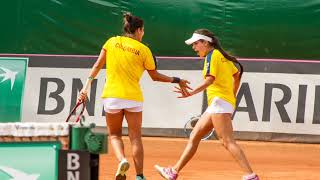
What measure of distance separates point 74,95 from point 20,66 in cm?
123

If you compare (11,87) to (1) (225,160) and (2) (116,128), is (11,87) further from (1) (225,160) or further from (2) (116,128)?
(2) (116,128)

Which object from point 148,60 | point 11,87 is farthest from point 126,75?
point 11,87

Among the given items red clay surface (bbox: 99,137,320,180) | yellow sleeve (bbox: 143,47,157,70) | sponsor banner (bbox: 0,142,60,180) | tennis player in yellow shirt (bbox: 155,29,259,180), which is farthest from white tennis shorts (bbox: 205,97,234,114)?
sponsor banner (bbox: 0,142,60,180)

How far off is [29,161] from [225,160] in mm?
7351

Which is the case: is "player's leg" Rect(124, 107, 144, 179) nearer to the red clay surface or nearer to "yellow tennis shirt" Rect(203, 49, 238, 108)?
"yellow tennis shirt" Rect(203, 49, 238, 108)

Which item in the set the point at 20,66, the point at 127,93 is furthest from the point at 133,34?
the point at 20,66

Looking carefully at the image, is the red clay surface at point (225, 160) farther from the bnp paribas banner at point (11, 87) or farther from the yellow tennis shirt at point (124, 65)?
the bnp paribas banner at point (11, 87)

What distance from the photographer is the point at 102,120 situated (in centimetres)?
1459

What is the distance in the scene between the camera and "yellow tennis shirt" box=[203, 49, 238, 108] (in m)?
8.40

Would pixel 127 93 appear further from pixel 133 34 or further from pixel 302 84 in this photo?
pixel 302 84

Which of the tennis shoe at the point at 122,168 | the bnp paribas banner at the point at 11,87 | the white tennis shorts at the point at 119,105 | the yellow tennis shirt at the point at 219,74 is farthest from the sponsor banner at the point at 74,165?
the bnp paribas banner at the point at 11,87

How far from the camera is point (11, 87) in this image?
49.5 ft

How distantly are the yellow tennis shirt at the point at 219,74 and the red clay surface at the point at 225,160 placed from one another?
1649 millimetres

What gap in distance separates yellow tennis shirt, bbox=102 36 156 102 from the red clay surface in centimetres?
170
